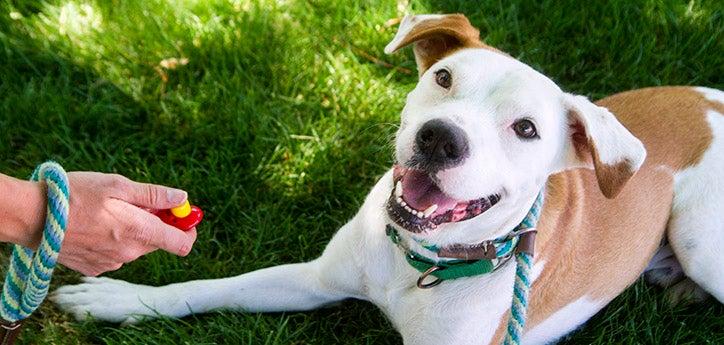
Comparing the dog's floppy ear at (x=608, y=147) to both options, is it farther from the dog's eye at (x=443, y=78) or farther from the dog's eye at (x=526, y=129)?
the dog's eye at (x=443, y=78)

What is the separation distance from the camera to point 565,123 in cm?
306

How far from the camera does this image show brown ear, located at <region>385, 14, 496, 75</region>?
3.30 metres

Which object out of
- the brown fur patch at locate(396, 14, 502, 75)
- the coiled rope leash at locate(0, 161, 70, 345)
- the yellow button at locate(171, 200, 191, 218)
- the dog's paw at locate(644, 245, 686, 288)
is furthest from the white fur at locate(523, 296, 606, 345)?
the coiled rope leash at locate(0, 161, 70, 345)

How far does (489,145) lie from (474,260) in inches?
22.5

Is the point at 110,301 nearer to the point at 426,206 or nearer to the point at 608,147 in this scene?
the point at 426,206

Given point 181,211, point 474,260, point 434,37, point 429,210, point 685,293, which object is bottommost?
point 685,293

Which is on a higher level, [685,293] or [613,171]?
[613,171]

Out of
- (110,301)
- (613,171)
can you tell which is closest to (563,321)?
(613,171)

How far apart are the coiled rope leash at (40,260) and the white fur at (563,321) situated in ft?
7.19

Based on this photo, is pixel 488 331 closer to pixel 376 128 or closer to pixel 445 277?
pixel 445 277

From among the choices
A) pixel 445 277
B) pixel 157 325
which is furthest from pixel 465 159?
pixel 157 325

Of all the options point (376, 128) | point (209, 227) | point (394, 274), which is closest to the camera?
point (394, 274)

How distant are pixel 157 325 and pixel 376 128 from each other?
1844 mm

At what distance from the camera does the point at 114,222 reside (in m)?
2.73
